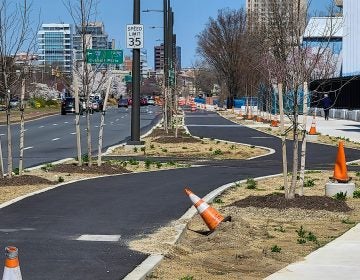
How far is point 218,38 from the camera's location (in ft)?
278

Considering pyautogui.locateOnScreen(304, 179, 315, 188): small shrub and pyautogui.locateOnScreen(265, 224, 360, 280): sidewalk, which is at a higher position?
pyautogui.locateOnScreen(265, 224, 360, 280): sidewalk

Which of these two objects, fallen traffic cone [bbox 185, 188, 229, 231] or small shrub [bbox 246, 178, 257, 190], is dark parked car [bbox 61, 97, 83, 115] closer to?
small shrub [bbox 246, 178, 257, 190]

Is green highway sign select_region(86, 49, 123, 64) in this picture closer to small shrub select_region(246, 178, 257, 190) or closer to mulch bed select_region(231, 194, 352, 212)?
small shrub select_region(246, 178, 257, 190)

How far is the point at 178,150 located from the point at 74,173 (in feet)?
28.6

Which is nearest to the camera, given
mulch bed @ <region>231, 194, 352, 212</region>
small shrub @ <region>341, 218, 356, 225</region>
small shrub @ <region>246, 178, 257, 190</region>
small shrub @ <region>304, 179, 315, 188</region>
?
small shrub @ <region>341, 218, 356, 225</region>

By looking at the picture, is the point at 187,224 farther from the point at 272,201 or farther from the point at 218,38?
the point at 218,38

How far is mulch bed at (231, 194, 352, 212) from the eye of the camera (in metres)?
11.5

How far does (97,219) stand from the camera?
10648mm

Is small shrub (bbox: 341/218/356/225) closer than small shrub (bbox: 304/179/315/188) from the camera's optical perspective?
Yes

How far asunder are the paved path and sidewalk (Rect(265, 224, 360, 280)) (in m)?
1.61

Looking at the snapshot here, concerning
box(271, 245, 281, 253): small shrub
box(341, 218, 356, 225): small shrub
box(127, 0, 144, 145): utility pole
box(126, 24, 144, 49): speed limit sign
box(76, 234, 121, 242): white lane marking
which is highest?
box(126, 24, 144, 49): speed limit sign

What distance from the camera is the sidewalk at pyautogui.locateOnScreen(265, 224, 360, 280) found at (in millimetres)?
7184

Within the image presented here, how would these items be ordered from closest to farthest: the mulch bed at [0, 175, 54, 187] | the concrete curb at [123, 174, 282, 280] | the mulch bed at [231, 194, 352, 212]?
the concrete curb at [123, 174, 282, 280], the mulch bed at [231, 194, 352, 212], the mulch bed at [0, 175, 54, 187]

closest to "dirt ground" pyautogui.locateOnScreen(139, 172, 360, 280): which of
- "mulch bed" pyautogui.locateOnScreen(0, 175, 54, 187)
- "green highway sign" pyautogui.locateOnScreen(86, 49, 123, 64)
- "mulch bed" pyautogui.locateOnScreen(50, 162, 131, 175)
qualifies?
"mulch bed" pyautogui.locateOnScreen(0, 175, 54, 187)
